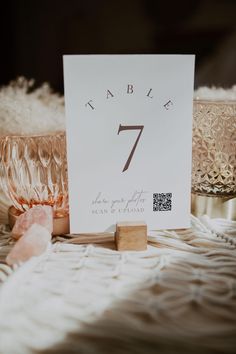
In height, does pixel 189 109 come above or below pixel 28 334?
above

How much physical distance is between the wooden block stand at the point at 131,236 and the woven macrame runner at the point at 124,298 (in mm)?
15

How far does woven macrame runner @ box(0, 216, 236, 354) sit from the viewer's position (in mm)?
511

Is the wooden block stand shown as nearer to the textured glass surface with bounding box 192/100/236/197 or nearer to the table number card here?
the table number card

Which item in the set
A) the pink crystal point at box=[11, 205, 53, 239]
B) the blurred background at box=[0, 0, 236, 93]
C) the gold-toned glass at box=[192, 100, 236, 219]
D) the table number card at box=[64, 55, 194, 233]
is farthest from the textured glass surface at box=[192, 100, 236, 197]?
the pink crystal point at box=[11, 205, 53, 239]

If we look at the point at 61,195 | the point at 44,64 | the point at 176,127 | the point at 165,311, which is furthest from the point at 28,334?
the point at 44,64

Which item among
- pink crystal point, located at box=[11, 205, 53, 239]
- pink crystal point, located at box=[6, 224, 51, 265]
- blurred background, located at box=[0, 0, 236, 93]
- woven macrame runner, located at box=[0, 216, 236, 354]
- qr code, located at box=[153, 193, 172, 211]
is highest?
blurred background, located at box=[0, 0, 236, 93]

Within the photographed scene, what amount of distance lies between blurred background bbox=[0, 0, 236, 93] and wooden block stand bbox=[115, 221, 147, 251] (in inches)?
16.7

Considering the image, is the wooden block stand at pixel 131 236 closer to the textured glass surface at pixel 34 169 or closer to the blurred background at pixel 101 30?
the textured glass surface at pixel 34 169

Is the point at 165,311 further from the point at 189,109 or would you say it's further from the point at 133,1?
the point at 133,1

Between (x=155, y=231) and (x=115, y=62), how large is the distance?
1.06 ft

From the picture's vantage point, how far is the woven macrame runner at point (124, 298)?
511 millimetres

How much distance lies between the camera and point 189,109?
2.41ft

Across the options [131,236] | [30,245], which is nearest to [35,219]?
[30,245]

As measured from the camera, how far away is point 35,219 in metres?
0.73
